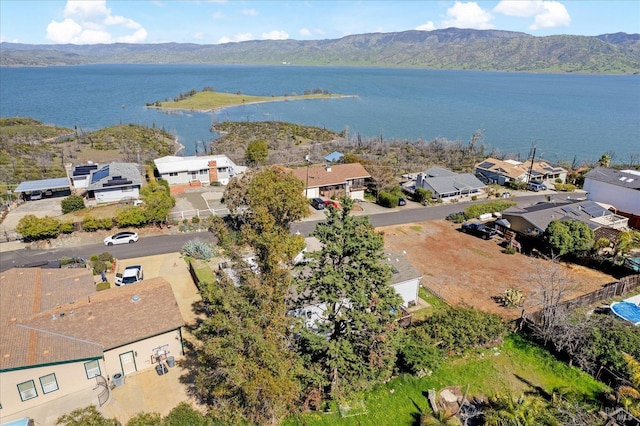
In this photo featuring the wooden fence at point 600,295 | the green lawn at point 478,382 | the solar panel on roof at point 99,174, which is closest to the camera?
the green lawn at point 478,382

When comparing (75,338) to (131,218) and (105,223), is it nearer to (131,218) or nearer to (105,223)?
(131,218)

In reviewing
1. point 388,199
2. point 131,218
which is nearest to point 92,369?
point 131,218

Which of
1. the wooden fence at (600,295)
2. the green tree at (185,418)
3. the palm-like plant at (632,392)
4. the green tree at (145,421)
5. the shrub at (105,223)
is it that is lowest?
the wooden fence at (600,295)

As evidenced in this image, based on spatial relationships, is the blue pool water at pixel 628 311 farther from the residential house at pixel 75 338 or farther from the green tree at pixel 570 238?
the residential house at pixel 75 338

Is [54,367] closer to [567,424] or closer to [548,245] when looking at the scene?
[567,424]

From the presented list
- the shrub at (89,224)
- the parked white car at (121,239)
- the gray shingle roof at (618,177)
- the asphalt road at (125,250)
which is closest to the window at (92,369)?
the asphalt road at (125,250)

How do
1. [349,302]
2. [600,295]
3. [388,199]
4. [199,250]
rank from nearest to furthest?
[349,302] → [600,295] → [199,250] → [388,199]

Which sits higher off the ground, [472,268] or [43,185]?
[43,185]
